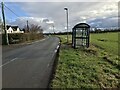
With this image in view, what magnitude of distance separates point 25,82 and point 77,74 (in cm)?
250

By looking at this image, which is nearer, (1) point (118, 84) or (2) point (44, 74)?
(1) point (118, 84)

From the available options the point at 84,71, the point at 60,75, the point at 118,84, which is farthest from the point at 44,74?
the point at 118,84

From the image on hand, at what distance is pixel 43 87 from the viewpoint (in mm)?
8477

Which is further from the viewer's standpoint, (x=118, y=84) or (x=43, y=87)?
(x=118, y=84)

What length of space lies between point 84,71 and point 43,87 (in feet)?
10.7

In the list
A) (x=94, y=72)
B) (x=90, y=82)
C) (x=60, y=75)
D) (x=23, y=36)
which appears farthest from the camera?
(x=23, y=36)

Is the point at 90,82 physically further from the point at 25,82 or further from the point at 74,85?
the point at 25,82

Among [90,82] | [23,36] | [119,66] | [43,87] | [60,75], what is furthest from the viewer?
[23,36]

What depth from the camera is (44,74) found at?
36.3 ft

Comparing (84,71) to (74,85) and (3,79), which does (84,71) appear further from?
(3,79)

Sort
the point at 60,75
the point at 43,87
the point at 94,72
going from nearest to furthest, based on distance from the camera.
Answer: the point at 43,87 → the point at 60,75 → the point at 94,72

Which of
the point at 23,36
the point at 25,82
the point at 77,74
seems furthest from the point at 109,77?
the point at 23,36

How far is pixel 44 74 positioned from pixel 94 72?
2.44 meters

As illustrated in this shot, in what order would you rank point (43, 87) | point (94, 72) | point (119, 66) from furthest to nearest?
point (119, 66)
point (94, 72)
point (43, 87)
